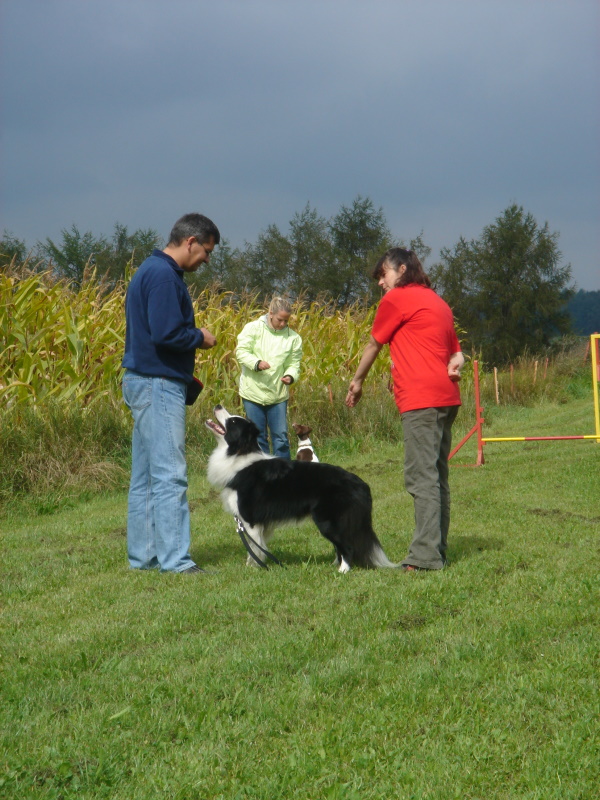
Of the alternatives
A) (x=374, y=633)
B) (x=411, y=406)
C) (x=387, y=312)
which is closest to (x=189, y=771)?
(x=374, y=633)

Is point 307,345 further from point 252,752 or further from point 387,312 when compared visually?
point 252,752

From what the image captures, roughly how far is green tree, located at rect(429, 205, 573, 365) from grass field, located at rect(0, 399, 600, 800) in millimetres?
31355

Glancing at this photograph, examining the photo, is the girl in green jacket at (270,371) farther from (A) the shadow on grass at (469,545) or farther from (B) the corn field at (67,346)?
(A) the shadow on grass at (469,545)

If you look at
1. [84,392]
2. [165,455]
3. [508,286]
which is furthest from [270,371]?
[508,286]

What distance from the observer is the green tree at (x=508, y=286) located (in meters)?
36.3

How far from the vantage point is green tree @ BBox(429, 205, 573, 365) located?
3634 cm

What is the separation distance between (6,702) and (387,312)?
10.5 ft

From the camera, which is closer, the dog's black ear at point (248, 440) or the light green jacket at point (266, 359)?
the dog's black ear at point (248, 440)

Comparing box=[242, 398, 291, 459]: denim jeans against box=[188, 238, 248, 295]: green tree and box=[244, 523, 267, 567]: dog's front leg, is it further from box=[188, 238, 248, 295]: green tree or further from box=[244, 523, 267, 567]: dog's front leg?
box=[188, 238, 248, 295]: green tree

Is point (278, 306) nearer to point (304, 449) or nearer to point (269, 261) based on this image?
point (304, 449)

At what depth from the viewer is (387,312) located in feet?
16.9

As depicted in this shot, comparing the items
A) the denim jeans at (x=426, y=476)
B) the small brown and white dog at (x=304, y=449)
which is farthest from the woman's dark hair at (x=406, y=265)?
A: the small brown and white dog at (x=304, y=449)

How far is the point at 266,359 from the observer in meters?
8.24

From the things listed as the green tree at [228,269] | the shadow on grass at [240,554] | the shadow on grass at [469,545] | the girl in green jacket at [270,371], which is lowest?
the shadow on grass at [469,545]
